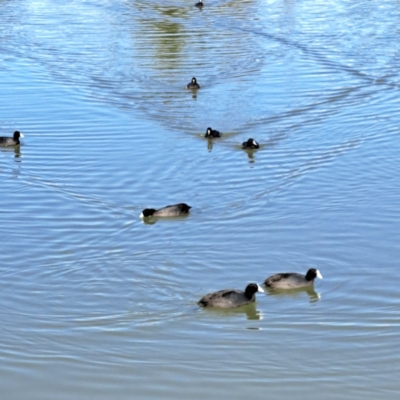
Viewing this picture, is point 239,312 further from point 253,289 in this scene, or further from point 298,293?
point 298,293

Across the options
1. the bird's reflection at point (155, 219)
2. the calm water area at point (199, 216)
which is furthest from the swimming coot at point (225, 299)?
the bird's reflection at point (155, 219)

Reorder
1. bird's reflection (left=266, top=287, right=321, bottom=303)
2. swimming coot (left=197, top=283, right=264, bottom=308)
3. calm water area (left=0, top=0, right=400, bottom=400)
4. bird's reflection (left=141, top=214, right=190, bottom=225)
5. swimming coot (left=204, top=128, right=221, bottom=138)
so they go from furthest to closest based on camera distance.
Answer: swimming coot (left=204, top=128, right=221, bottom=138), bird's reflection (left=141, top=214, right=190, bottom=225), bird's reflection (left=266, top=287, right=321, bottom=303), swimming coot (left=197, top=283, right=264, bottom=308), calm water area (left=0, top=0, right=400, bottom=400)

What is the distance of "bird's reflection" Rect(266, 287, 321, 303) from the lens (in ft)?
46.9

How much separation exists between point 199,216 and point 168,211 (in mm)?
600

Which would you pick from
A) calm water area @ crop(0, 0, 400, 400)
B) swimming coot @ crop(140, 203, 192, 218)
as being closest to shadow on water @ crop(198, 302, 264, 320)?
calm water area @ crop(0, 0, 400, 400)

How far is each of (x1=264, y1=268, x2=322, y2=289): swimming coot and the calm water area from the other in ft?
0.55

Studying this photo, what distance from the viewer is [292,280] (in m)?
14.4

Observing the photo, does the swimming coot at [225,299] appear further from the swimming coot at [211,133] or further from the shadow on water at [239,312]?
the swimming coot at [211,133]

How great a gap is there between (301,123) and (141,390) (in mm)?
12684

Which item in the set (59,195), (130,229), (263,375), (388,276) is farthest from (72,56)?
(263,375)

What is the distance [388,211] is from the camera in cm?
1783

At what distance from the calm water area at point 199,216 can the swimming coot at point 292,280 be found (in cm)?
17

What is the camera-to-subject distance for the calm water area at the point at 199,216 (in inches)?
491

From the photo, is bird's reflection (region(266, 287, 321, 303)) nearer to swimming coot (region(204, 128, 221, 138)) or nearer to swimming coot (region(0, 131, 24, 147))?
swimming coot (region(204, 128, 221, 138))
